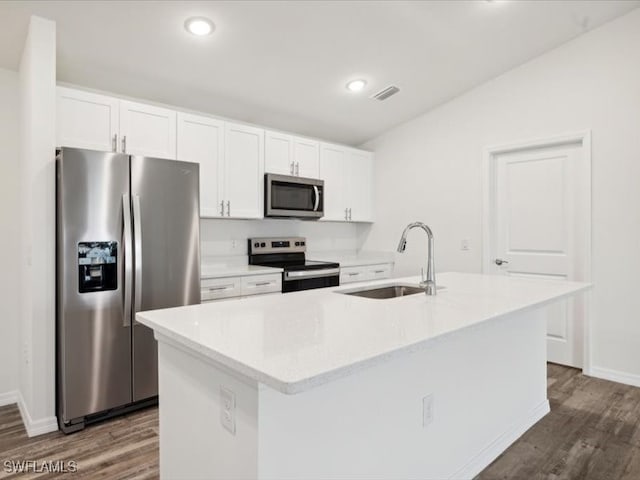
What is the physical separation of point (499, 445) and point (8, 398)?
3.23 meters

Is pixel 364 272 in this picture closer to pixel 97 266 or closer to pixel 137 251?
pixel 137 251

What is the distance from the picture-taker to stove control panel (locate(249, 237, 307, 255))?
4023 mm

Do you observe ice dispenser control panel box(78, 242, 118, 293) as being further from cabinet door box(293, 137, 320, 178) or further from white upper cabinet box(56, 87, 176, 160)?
cabinet door box(293, 137, 320, 178)

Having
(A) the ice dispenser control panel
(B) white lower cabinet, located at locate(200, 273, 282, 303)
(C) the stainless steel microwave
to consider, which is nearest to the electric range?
(B) white lower cabinet, located at locate(200, 273, 282, 303)

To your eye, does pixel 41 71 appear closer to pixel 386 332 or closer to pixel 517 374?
pixel 386 332

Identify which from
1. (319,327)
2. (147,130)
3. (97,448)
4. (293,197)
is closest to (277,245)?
(293,197)

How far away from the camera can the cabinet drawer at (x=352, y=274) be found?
4.17m

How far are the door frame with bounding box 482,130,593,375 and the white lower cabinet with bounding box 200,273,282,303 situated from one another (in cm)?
206

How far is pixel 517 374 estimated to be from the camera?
2334 millimetres

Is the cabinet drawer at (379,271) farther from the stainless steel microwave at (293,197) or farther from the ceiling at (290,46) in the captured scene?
the ceiling at (290,46)

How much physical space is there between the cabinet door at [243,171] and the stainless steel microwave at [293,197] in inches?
3.0

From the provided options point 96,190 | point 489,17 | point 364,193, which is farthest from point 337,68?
point 96,190

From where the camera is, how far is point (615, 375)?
3.24 meters

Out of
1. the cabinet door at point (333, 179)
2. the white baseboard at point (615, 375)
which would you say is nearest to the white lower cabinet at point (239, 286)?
the cabinet door at point (333, 179)
